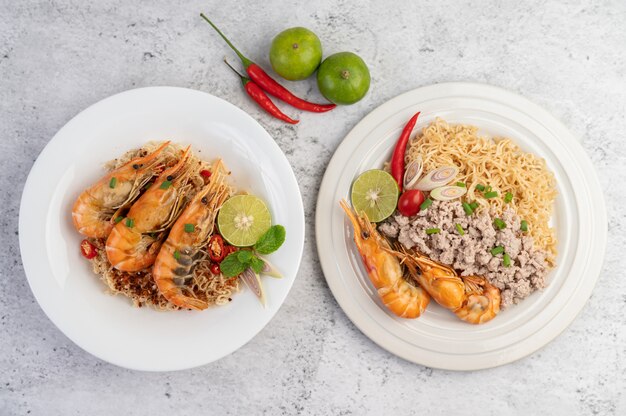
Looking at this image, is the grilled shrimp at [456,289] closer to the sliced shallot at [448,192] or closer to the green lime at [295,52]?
the sliced shallot at [448,192]

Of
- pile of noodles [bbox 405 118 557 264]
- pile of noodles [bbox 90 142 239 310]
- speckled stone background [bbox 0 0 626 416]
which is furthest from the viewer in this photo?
speckled stone background [bbox 0 0 626 416]

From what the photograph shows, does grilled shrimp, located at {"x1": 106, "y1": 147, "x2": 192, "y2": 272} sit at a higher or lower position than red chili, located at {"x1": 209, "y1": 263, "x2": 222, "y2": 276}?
higher

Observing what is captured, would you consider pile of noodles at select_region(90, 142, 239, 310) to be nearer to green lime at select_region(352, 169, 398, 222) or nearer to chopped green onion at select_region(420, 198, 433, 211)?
green lime at select_region(352, 169, 398, 222)

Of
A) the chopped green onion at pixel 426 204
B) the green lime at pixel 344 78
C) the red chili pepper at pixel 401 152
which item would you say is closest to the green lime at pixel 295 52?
the green lime at pixel 344 78

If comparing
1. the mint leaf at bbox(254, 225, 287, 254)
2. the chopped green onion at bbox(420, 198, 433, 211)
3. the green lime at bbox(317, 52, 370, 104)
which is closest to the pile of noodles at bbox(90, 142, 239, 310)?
the mint leaf at bbox(254, 225, 287, 254)

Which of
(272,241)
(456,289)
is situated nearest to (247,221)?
(272,241)

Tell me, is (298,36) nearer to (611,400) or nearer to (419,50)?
(419,50)

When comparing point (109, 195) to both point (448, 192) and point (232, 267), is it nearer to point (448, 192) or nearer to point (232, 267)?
point (232, 267)
